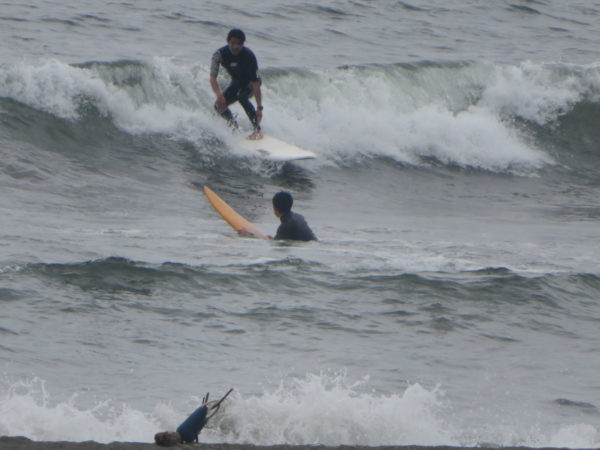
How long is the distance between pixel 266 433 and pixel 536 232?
7.04 meters

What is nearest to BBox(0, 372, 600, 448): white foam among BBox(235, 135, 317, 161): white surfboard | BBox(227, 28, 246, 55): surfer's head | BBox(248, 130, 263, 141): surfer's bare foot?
BBox(227, 28, 246, 55): surfer's head

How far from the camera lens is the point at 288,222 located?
9.54m

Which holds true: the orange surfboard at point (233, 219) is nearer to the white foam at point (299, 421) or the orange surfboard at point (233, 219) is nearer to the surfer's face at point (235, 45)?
the surfer's face at point (235, 45)

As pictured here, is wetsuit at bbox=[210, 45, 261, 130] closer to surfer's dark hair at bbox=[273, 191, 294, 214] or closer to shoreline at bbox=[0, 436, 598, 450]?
surfer's dark hair at bbox=[273, 191, 294, 214]

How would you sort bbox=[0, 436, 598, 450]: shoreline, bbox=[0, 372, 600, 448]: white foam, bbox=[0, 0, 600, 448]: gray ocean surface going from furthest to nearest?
bbox=[0, 0, 600, 448]: gray ocean surface, bbox=[0, 372, 600, 448]: white foam, bbox=[0, 436, 598, 450]: shoreline

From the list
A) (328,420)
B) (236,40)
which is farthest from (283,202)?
(328,420)

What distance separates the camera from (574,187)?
15375mm

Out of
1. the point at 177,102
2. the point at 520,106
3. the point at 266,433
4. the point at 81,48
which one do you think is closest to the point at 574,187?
the point at 520,106

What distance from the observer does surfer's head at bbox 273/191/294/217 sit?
9469 millimetres

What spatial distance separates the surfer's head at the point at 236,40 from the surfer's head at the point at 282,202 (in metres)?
4.01

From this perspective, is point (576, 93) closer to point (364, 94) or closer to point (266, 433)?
point (364, 94)

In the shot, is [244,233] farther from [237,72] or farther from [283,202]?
[237,72]

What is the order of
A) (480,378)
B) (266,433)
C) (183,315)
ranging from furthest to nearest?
(183,315), (480,378), (266,433)

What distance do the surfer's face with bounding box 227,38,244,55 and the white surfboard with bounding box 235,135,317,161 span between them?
4.44 feet
